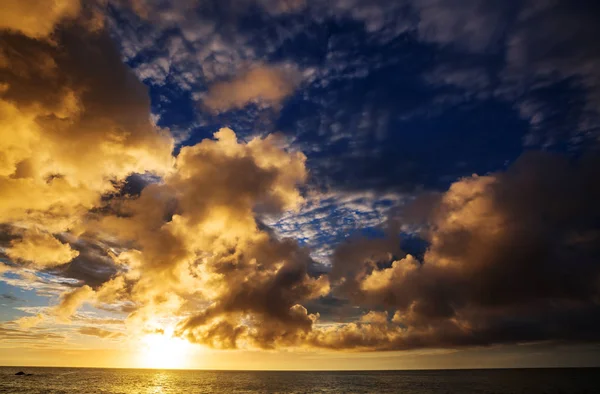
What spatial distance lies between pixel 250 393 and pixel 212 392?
58.1ft

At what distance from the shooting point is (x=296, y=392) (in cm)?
15288

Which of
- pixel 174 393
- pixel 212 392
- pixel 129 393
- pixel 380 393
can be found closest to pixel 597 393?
pixel 380 393

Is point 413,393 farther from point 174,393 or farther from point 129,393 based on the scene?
point 129,393

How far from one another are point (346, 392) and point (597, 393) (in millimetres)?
97574

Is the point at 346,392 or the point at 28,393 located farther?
the point at 346,392

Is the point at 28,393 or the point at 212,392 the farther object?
the point at 212,392

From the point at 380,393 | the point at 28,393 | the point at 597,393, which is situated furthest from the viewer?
the point at 380,393

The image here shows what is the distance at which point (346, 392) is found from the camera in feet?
506

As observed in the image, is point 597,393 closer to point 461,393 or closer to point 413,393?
point 461,393

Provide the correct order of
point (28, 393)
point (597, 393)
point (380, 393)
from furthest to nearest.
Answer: point (380, 393) < point (597, 393) < point (28, 393)

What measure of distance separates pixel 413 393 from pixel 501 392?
33.7m

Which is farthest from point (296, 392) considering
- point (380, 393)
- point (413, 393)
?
point (413, 393)

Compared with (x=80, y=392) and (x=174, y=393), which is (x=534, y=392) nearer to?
(x=174, y=393)

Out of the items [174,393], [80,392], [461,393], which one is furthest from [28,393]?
[461,393]
